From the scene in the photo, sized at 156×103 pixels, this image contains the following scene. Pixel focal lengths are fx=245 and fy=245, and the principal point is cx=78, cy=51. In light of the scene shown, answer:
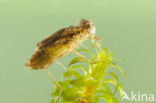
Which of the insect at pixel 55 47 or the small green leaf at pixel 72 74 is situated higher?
the insect at pixel 55 47

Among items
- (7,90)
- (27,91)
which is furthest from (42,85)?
(7,90)

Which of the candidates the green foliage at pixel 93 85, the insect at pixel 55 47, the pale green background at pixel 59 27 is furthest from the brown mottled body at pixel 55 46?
the pale green background at pixel 59 27

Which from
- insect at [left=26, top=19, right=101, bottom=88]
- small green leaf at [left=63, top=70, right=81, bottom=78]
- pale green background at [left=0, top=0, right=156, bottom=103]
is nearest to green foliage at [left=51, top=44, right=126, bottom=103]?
small green leaf at [left=63, top=70, right=81, bottom=78]

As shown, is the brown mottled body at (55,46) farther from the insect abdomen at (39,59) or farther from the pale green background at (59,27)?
the pale green background at (59,27)

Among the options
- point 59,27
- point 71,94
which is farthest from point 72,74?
point 59,27

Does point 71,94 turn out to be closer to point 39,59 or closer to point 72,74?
point 72,74

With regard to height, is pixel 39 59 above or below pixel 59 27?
below

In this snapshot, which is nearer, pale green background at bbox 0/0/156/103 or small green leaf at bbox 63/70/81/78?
small green leaf at bbox 63/70/81/78

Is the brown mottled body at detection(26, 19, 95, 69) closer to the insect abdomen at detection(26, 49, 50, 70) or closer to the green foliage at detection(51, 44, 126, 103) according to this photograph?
the insect abdomen at detection(26, 49, 50, 70)
